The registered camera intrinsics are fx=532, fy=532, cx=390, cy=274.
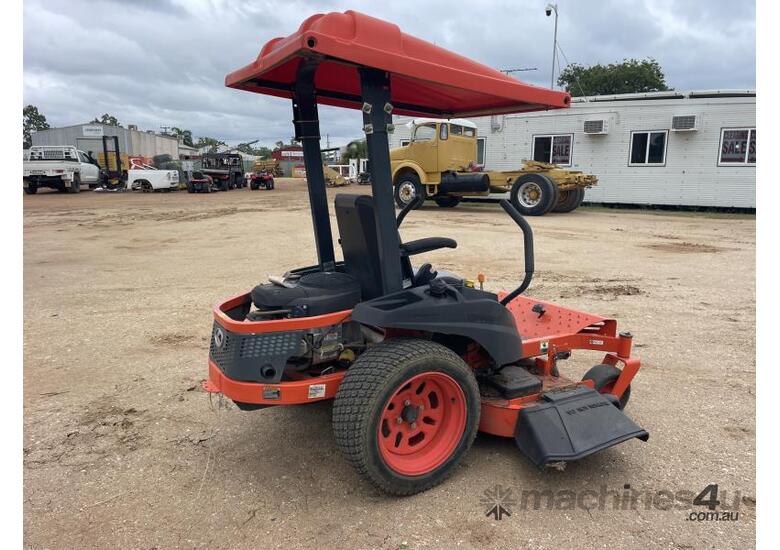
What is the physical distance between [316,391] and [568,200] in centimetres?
1543

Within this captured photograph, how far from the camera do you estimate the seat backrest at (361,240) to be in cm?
288

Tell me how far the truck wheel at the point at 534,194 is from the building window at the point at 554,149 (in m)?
3.86

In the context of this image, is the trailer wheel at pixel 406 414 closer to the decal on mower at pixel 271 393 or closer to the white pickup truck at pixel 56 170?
the decal on mower at pixel 271 393

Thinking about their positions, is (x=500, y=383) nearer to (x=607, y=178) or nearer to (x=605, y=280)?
(x=605, y=280)

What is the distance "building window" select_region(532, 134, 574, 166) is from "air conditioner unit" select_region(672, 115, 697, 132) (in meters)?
3.21

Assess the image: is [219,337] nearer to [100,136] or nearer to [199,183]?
[199,183]

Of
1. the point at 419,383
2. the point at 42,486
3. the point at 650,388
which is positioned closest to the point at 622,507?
the point at 419,383

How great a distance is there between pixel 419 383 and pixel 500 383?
58 centimetres

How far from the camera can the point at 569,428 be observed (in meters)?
2.72

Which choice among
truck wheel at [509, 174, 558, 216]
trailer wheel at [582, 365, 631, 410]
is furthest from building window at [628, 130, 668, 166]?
trailer wheel at [582, 365, 631, 410]

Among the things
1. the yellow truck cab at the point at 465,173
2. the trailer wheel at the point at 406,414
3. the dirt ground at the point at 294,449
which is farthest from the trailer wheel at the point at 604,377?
the yellow truck cab at the point at 465,173

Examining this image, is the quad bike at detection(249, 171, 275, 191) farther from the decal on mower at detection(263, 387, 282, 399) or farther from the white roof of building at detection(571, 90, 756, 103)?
the decal on mower at detection(263, 387, 282, 399)

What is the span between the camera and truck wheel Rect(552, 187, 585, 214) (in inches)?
645

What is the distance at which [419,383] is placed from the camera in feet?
8.77
